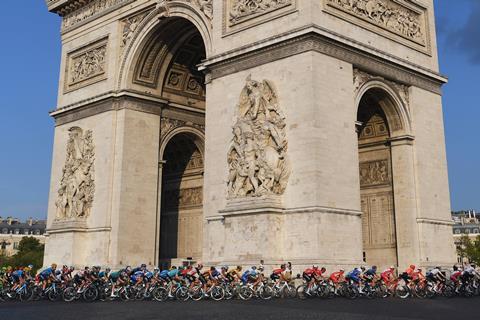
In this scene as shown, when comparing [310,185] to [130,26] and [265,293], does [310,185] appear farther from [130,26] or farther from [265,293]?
[130,26]

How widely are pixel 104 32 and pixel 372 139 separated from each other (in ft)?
41.5

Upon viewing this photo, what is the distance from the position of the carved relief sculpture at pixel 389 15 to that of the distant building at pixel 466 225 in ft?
198

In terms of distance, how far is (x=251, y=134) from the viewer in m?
19.7

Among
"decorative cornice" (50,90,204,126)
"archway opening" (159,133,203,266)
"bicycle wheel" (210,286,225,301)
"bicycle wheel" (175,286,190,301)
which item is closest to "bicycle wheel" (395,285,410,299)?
"bicycle wheel" (210,286,225,301)

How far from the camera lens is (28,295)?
1936 cm

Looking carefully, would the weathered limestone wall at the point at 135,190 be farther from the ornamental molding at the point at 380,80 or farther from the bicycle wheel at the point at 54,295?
the ornamental molding at the point at 380,80

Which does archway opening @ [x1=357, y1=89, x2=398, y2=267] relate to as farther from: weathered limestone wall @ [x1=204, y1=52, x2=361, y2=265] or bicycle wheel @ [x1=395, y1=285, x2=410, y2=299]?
bicycle wheel @ [x1=395, y1=285, x2=410, y2=299]

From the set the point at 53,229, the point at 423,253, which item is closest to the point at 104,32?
the point at 53,229

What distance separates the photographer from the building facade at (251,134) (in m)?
18.8

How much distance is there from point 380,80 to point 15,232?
92.5m

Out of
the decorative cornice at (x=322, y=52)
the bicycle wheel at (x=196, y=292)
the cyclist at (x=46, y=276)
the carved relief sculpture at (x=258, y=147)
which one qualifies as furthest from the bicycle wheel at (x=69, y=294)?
the decorative cornice at (x=322, y=52)

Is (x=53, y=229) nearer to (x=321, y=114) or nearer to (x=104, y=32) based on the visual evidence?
(x=104, y=32)

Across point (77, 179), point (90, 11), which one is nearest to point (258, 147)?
point (77, 179)

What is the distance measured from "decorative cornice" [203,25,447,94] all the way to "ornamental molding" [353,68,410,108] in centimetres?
16
